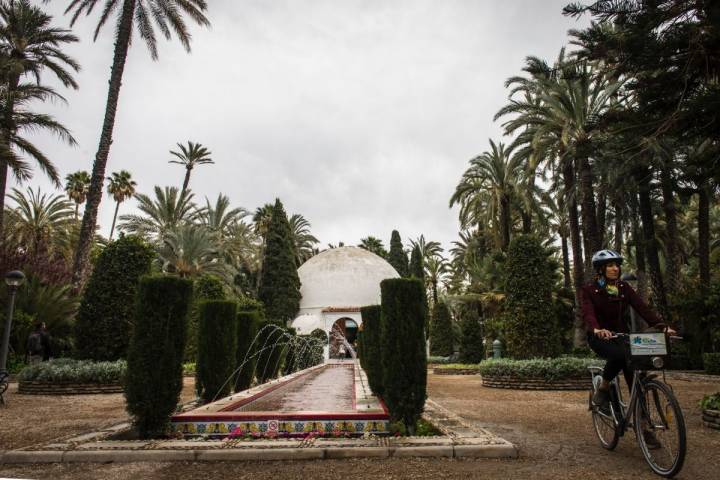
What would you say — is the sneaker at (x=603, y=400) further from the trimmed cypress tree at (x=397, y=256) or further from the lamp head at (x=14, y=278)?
the trimmed cypress tree at (x=397, y=256)

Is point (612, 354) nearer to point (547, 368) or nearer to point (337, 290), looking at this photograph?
point (547, 368)

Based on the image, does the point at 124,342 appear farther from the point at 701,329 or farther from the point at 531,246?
the point at 701,329

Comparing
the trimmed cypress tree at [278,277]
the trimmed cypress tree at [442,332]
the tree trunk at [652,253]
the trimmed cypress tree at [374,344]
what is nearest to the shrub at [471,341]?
the trimmed cypress tree at [442,332]

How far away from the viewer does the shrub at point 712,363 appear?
15.9 metres

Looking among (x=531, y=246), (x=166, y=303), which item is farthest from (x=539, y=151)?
(x=166, y=303)

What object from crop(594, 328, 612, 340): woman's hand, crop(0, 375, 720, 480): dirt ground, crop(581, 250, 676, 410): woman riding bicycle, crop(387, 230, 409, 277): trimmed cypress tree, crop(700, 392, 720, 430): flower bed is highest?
crop(387, 230, 409, 277): trimmed cypress tree

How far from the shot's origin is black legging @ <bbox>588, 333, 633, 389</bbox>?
14.0 ft

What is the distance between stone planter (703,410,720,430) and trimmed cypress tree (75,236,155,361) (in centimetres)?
1207

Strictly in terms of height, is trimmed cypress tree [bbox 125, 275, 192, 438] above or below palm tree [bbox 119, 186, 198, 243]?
below

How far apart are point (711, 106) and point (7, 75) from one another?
20872 mm

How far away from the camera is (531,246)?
14188 mm

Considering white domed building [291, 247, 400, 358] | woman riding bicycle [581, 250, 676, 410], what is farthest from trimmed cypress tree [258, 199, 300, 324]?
woman riding bicycle [581, 250, 676, 410]

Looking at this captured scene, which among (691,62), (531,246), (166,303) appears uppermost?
(691,62)

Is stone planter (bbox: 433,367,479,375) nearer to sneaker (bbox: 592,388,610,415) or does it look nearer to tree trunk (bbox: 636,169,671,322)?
tree trunk (bbox: 636,169,671,322)
